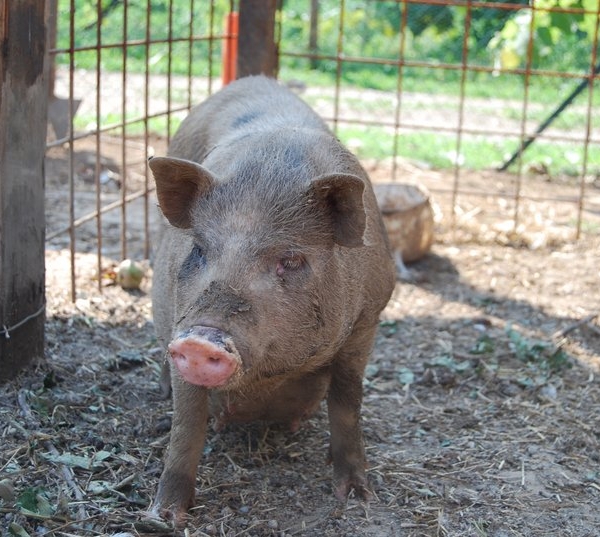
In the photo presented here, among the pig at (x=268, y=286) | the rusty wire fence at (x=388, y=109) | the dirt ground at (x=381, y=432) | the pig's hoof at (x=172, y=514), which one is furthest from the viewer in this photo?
the rusty wire fence at (x=388, y=109)

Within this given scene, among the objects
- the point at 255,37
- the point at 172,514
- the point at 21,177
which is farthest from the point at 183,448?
the point at 255,37

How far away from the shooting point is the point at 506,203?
915 centimetres

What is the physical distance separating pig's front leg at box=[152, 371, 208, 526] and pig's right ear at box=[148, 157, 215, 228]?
0.60 m

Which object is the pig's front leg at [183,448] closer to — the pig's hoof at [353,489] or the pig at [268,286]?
the pig at [268,286]

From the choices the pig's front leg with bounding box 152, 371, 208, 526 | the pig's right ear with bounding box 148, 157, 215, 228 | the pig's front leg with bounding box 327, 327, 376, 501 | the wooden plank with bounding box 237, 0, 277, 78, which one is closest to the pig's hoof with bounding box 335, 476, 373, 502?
the pig's front leg with bounding box 327, 327, 376, 501

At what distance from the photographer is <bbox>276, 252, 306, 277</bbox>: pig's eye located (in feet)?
10.4

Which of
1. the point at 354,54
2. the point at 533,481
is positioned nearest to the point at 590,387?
the point at 533,481

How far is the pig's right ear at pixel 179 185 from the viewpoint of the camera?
10.8 feet

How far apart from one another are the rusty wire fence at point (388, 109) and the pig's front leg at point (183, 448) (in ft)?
7.06

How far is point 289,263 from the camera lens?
3.20m

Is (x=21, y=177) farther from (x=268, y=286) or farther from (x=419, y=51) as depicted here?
(x=419, y=51)

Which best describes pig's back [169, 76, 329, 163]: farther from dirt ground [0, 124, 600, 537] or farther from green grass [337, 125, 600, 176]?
green grass [337, 125, 600, 176]

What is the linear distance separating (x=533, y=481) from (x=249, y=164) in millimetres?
1854

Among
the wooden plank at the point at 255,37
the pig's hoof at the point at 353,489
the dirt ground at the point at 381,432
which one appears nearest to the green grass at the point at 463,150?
the wooden plank at the point at 255,37
